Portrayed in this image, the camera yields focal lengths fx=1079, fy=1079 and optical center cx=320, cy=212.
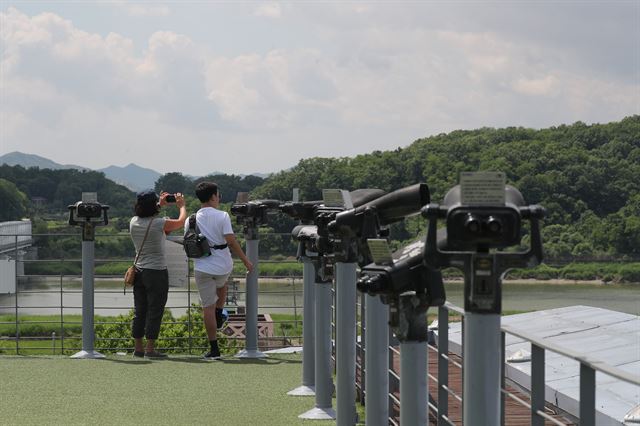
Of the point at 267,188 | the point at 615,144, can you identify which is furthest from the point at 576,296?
the point at 267,188

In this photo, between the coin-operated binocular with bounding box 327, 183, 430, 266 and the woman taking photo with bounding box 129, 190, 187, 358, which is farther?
the woman taking photo with bounding box 129, 190, 187, 358

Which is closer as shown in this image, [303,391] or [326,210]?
[326,210]

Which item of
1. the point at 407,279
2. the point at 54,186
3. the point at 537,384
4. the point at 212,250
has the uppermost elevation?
the point at 54,186

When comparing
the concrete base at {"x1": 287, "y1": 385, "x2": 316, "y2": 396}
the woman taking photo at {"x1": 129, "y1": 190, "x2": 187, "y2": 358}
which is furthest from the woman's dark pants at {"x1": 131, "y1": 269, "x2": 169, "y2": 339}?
the concrete base at {"x1": 287, "y1": 385, "x2": 316, "y2": 396}

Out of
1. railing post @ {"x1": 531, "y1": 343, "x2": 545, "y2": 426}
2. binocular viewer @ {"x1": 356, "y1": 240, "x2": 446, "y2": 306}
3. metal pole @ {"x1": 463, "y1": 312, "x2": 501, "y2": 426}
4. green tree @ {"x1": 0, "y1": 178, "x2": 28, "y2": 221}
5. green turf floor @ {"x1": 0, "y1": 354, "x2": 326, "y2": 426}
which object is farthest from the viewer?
green tree @ {"x1": 0, "y1": 178, "x2": 28, "y2": 221}

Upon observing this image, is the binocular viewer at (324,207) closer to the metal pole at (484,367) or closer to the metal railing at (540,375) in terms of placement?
the metal railing at (540,375)

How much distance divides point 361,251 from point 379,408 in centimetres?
64

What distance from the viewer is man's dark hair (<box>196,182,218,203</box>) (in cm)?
858

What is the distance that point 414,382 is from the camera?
3.54 metres

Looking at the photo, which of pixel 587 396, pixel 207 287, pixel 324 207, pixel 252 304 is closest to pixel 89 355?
pixel 207 287

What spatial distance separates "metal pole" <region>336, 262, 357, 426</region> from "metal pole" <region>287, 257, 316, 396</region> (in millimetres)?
1682

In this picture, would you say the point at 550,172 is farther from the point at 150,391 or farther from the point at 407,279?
the point at 407,279

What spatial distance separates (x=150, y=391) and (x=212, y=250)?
1.57 m

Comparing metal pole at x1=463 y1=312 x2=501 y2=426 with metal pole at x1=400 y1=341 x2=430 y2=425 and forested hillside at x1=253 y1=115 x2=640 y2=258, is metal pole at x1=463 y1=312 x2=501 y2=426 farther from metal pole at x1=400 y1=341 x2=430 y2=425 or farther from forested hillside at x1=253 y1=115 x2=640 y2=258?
forested hillside at x1=253 y1=115 x2=640 y2=258
